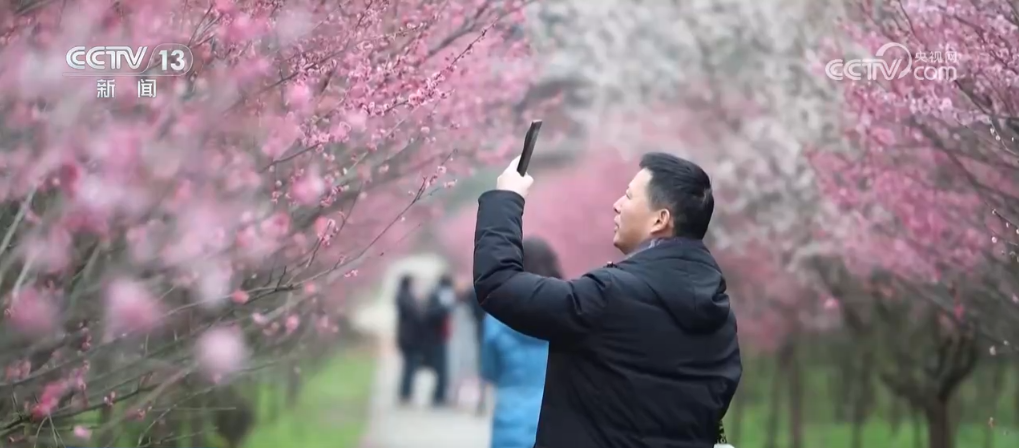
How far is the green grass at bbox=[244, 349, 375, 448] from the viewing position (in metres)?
2.96

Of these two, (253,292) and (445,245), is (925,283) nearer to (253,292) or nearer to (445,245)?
(445,245)

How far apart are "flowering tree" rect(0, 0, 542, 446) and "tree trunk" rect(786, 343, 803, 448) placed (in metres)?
1.29

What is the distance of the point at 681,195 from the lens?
1.55 m

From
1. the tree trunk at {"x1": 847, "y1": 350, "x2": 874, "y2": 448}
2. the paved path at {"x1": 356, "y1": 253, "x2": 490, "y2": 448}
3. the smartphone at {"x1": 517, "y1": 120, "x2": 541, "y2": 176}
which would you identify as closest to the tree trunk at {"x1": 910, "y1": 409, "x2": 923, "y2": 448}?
the tree trunk at {"x1": 847, "y1": 350, "x2": 874, "y2": 448}

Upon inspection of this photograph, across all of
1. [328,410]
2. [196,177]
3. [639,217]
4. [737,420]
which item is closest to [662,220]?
[639,217]

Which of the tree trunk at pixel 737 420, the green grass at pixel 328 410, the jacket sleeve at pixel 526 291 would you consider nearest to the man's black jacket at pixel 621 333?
the jacket sleeve at pixel 526 291

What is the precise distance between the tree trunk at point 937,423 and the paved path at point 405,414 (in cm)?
144

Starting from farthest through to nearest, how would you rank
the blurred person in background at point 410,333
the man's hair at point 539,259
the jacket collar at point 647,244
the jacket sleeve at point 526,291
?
the blurred person in background at point 410,333
the man's hair at point 539,259
the jacket collar at point 647,244
the jacket sleeve at point 526,291

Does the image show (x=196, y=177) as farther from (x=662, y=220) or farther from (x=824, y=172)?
(x=824, y=172)

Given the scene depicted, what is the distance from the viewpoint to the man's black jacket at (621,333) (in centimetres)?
143

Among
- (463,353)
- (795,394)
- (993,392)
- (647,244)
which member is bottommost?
(993,392)

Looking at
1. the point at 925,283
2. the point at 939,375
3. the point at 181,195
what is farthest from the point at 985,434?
the point at 181,195

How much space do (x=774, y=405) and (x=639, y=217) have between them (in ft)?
6.32

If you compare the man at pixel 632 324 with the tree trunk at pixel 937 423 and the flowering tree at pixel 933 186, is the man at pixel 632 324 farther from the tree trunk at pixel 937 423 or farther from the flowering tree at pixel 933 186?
the tree trunk at pixel 937 423
